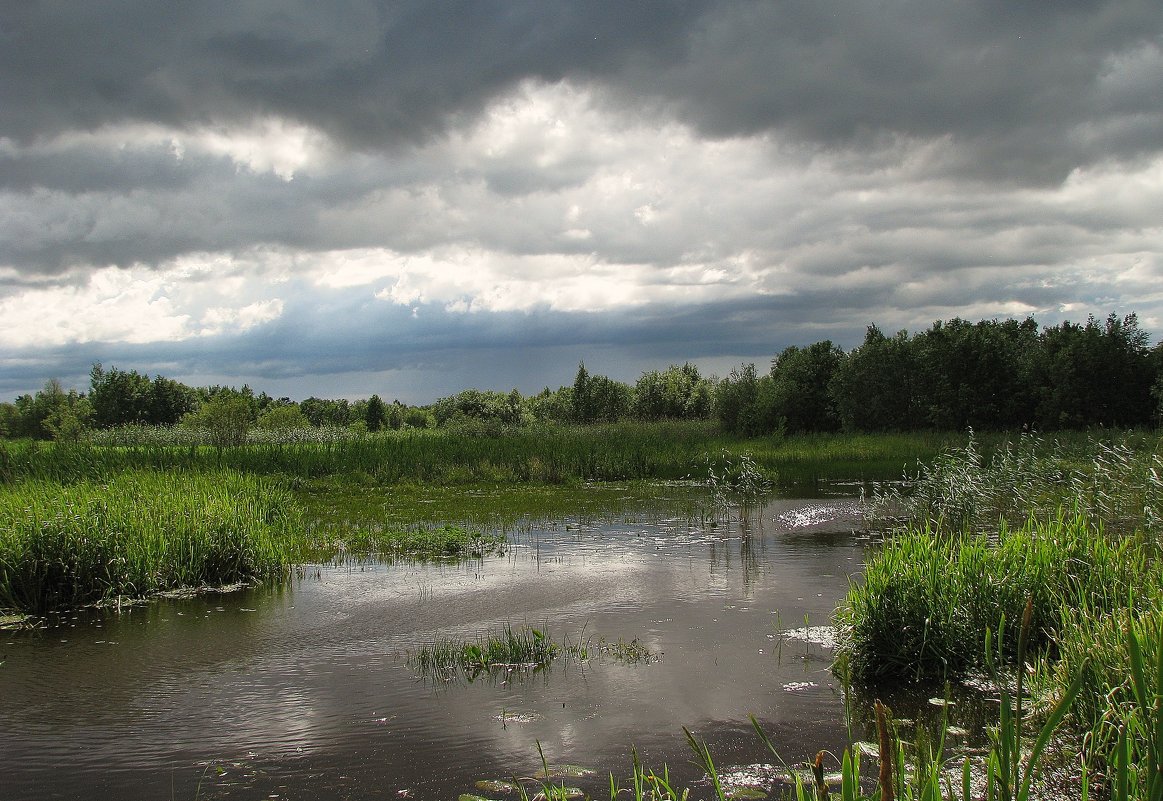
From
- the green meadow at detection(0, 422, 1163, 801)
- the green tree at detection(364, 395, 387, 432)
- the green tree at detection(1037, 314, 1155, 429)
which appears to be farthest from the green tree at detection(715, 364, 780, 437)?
the green tree at detection(364, 395, 387, 432)

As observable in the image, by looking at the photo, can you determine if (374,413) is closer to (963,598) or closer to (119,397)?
(119,397)

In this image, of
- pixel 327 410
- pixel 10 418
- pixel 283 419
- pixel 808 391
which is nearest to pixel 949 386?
pixel 808 391

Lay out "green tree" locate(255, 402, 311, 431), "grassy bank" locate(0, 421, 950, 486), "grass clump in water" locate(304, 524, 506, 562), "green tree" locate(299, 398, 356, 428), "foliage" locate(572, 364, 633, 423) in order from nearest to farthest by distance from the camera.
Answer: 1. "grass clump in water" locate(304, 524, 506, 562)
2. "grassy bank" locate(0, 421, 950, 486)
3. "green tree" locate(255, 402, 311, 431)
4. "foliage" locate(572, 364, 633, 423)
5. "green tree" locate(299, 398, 356, 428)

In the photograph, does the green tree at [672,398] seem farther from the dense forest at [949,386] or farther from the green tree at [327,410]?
the green tree at [327,410]

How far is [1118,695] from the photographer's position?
5000 mm

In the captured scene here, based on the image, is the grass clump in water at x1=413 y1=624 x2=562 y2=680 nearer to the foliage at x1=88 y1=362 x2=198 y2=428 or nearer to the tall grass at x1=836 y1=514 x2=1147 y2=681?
the tall grass at x1=836 y1=514 x2=1147 y2=681

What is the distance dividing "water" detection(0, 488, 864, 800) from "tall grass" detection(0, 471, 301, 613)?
638mm

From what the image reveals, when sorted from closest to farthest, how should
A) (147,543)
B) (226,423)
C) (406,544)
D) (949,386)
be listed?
(147,543) < (406,544) < (949,386) < (226,423)

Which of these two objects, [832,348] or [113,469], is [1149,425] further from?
[113,469]

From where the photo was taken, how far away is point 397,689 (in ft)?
24.7

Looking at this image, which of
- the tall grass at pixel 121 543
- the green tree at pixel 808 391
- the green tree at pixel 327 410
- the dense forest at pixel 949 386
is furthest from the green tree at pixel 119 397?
the tall grass at pixel 121 543

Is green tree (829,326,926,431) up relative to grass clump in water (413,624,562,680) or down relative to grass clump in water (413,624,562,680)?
up

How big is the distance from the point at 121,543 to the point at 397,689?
19.5ft

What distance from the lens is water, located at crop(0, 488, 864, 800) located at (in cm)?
595
